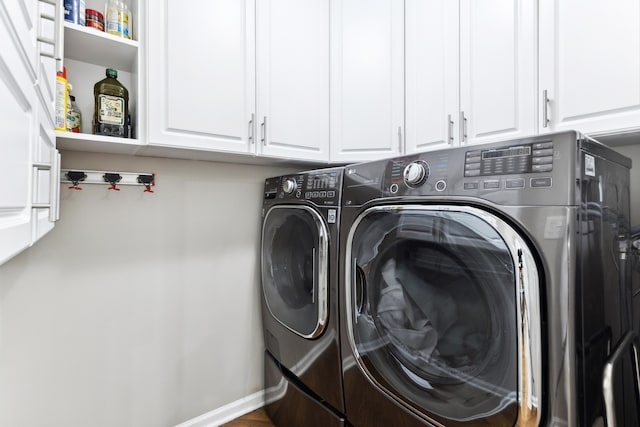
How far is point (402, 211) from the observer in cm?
98

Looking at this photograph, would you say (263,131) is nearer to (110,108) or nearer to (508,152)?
(110,108)

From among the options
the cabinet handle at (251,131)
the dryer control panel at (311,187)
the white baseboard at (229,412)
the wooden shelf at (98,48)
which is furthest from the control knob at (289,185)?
the white baseboard at (229,412)

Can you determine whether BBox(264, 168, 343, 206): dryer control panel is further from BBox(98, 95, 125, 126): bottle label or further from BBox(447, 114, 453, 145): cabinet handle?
BBox(98, 95, 125, 126): bottle label

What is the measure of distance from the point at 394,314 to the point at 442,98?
976 millimetres

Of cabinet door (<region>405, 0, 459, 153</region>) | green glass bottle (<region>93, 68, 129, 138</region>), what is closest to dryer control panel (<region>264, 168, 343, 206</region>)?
cabinet door (<region>405, 0, 459, 153</region>)

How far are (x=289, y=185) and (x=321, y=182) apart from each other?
0.28 meters

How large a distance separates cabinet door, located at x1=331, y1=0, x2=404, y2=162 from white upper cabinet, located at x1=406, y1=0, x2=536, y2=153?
0.22ft

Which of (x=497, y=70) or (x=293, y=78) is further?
(x=293, y=78)

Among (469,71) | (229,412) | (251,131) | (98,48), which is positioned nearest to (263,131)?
(251,131)

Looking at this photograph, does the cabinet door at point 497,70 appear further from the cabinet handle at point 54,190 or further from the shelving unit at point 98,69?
the cabinet handle at point 54,190

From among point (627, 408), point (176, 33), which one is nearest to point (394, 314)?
point (627, 408)

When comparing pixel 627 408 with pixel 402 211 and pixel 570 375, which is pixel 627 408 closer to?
pixel 570 375

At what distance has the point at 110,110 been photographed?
A: 4.24ft

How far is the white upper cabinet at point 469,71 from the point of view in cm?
120
